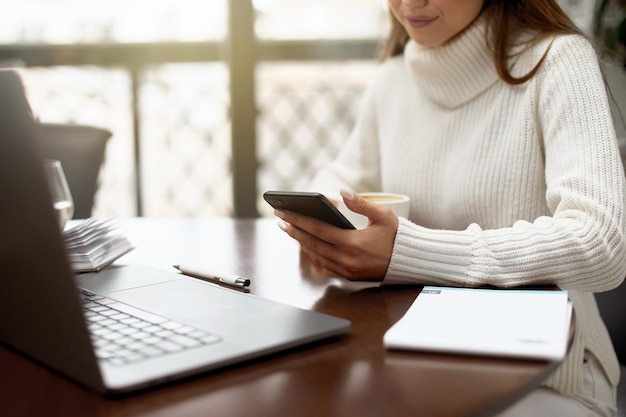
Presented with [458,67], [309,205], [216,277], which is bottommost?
[216,277]

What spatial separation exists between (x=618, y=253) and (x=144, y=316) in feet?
2.06

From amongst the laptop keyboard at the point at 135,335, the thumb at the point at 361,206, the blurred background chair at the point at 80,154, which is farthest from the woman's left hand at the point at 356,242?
the blurred background chair at the point at 80,154

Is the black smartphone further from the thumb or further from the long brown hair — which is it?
the long brown hair

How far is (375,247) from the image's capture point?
0.92 m

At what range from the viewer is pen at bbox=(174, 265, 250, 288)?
913mm

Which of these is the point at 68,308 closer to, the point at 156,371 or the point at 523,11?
the point at 156,371

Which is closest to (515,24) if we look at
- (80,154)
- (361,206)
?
(361,206)

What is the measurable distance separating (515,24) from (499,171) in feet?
0.84

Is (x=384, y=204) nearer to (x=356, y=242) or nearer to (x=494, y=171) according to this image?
(x=356, y=242)

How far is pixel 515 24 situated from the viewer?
49.3 inches

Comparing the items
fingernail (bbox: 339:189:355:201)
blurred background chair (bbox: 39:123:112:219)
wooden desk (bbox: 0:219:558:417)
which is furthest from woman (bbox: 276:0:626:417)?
blurred background chair (bbox: 39:123:112:219)

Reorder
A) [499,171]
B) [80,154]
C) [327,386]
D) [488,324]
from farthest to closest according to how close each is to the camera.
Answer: [80,154] → [499,171] → [488,324] → [327,386]

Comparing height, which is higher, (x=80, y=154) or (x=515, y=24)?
(x=515, y=24)

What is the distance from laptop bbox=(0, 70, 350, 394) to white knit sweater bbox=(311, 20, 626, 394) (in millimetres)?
248
